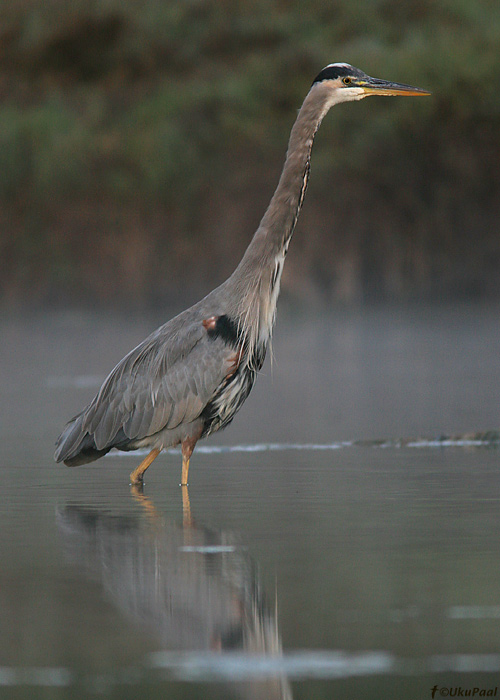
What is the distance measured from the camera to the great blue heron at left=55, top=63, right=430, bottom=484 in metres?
Answer: 6.66

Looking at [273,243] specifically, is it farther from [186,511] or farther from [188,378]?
[186,511]

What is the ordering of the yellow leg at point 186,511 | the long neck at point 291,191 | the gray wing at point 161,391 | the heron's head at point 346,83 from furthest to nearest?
the heron's head at point 346,83 → the long neck at point 291,191 → the gray wing at point 161,391 → the yellow leg at point 186,511

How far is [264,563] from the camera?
459cm

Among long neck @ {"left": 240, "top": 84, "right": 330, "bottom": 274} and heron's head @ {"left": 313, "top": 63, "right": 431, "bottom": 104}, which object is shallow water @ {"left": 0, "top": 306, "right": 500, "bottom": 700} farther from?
heron's head @ {"left": 313, "top": 63, "right": 431, "bottom": 104}

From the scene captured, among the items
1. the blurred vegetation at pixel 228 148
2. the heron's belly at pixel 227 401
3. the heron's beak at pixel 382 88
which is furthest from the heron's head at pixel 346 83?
the blurred vegetation at pixel 228 148

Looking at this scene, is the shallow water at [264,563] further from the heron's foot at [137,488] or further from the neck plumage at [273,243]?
the neck plumage at [273,243]

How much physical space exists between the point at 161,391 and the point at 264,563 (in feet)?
7.26

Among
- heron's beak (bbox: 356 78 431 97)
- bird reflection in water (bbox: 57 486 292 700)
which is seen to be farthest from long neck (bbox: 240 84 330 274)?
bird reflection in water (bbox: 57 486 292 700)

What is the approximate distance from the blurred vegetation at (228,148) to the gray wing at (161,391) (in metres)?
23.5

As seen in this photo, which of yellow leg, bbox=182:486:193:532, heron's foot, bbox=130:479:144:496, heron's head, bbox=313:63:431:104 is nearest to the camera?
yellow leg, bbox=182:486:193:532

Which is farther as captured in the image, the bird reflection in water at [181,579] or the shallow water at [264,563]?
the bird reflection in water at [181,579]

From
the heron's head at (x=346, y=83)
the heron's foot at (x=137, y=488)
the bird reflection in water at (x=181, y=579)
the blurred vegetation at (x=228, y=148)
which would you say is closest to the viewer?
the bird reflection in water at (x=181, y=579)

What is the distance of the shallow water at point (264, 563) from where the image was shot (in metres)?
3.39

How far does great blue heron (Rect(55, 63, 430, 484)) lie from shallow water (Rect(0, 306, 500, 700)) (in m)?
0.20
